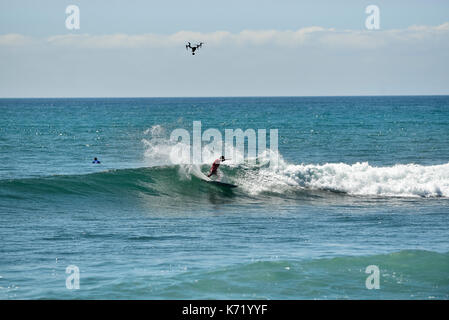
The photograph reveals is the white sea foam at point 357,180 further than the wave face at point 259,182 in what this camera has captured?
Yes

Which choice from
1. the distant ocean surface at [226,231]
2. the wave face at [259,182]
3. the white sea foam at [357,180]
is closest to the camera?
the distant ocean surface at [226,231]

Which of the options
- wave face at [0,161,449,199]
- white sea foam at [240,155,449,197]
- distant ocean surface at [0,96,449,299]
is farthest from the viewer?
white sea foam at [240,155,449,197]

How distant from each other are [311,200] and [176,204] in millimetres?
6134

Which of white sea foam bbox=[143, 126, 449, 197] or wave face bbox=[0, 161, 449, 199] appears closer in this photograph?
wave face bbox=[0, 161, 449, 199]

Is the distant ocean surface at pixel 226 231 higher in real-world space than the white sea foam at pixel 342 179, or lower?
lower

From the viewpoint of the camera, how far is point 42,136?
63438 millimetres

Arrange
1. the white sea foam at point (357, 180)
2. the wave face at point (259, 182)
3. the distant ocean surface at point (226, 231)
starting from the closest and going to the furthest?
1. the distant ocean surface at point (226, 231)
2. the wave face at point (259, 182)
3. the white sea foam at point (357, 180)

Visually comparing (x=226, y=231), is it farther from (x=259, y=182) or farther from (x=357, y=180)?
(x=357, y=180)

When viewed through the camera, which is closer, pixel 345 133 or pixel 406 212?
pixel 406 212

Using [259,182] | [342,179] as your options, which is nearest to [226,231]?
[259,182]

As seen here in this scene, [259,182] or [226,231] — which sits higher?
[259,182]
